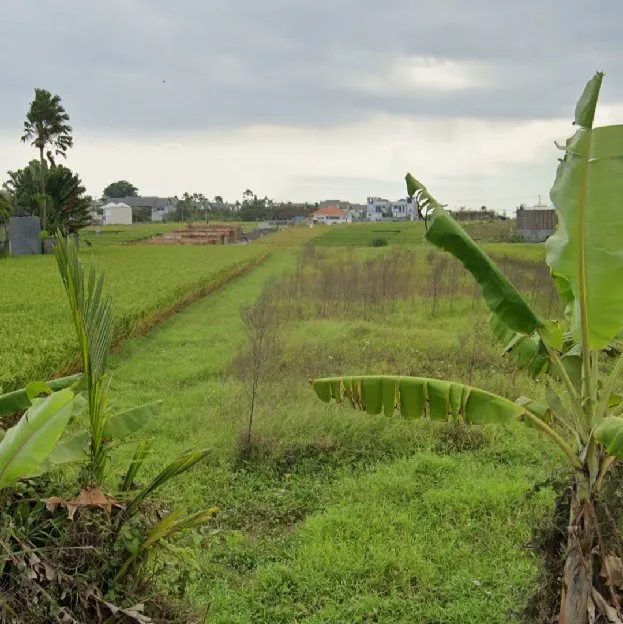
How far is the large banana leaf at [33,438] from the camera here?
220 cm

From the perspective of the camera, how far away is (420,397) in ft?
10.8

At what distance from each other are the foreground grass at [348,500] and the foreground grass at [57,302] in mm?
1221

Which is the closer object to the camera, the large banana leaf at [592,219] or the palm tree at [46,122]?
the large banana leaf at [592,219]

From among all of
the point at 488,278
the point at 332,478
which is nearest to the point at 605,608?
the point at 488,278

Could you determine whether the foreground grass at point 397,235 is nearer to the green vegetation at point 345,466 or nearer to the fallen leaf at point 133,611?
the green vegetation at point 345,466

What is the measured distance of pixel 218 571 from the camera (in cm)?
420

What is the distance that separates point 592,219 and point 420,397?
49.7 inches

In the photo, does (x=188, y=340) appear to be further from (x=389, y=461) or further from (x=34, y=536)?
(x=34, y=536)

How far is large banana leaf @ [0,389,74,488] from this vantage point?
220 centimetres

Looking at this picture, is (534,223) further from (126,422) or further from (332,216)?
(332,216)

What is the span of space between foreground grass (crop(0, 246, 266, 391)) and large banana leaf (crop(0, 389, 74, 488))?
0.58 m

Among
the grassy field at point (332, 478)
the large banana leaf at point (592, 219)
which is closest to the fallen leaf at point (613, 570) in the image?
the grassy field at point (332, 478)

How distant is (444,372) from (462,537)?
4.37 metres

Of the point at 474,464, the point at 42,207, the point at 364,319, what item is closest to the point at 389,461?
the point at 474,464
